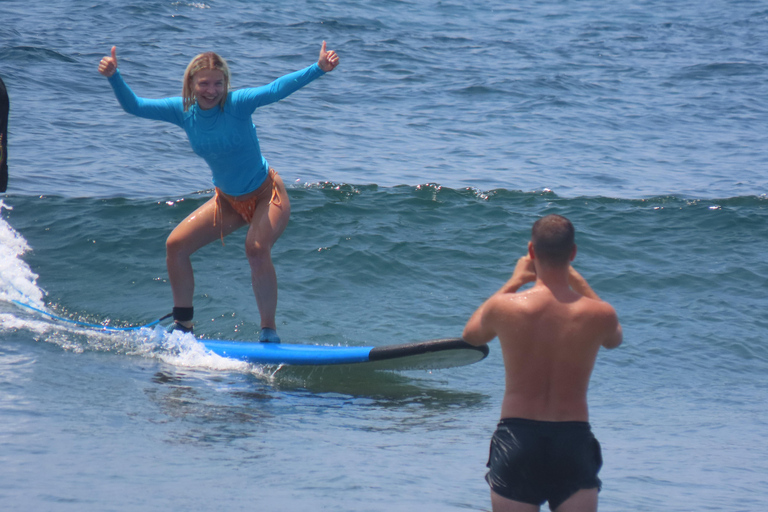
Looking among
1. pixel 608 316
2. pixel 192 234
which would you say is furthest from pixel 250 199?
pixel 608 316

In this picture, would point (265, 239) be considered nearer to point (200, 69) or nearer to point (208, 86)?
point (208, 86)

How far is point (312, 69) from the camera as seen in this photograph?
5355mm

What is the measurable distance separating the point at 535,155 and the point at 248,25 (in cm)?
1039

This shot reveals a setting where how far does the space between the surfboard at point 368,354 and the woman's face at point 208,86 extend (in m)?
1.90

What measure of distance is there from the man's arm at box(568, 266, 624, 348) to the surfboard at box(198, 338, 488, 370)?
102 inches

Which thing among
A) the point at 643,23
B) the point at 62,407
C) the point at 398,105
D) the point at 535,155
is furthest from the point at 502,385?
the point at 643,23

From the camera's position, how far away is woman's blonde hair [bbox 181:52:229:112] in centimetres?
547

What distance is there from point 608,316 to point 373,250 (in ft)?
23.9

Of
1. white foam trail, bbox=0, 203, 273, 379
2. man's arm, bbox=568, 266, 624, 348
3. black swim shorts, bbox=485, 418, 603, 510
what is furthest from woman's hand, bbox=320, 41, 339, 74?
black swim shorts, bbox=485, 418, 603, 510

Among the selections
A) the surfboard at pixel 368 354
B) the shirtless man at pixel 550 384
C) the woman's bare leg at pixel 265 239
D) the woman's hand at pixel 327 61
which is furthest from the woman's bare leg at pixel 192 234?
the shirtless man at pixel 550 384

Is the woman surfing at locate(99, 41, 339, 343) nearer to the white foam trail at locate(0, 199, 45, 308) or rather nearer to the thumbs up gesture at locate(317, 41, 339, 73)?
the thumbs up gesture at locate(317, 41, 339, 73)

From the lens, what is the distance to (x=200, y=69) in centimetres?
550

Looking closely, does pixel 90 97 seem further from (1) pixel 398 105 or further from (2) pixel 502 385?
A: (2) pixel 502 385

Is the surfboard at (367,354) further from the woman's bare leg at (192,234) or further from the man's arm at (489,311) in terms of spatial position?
the man's arm at (489,311)
